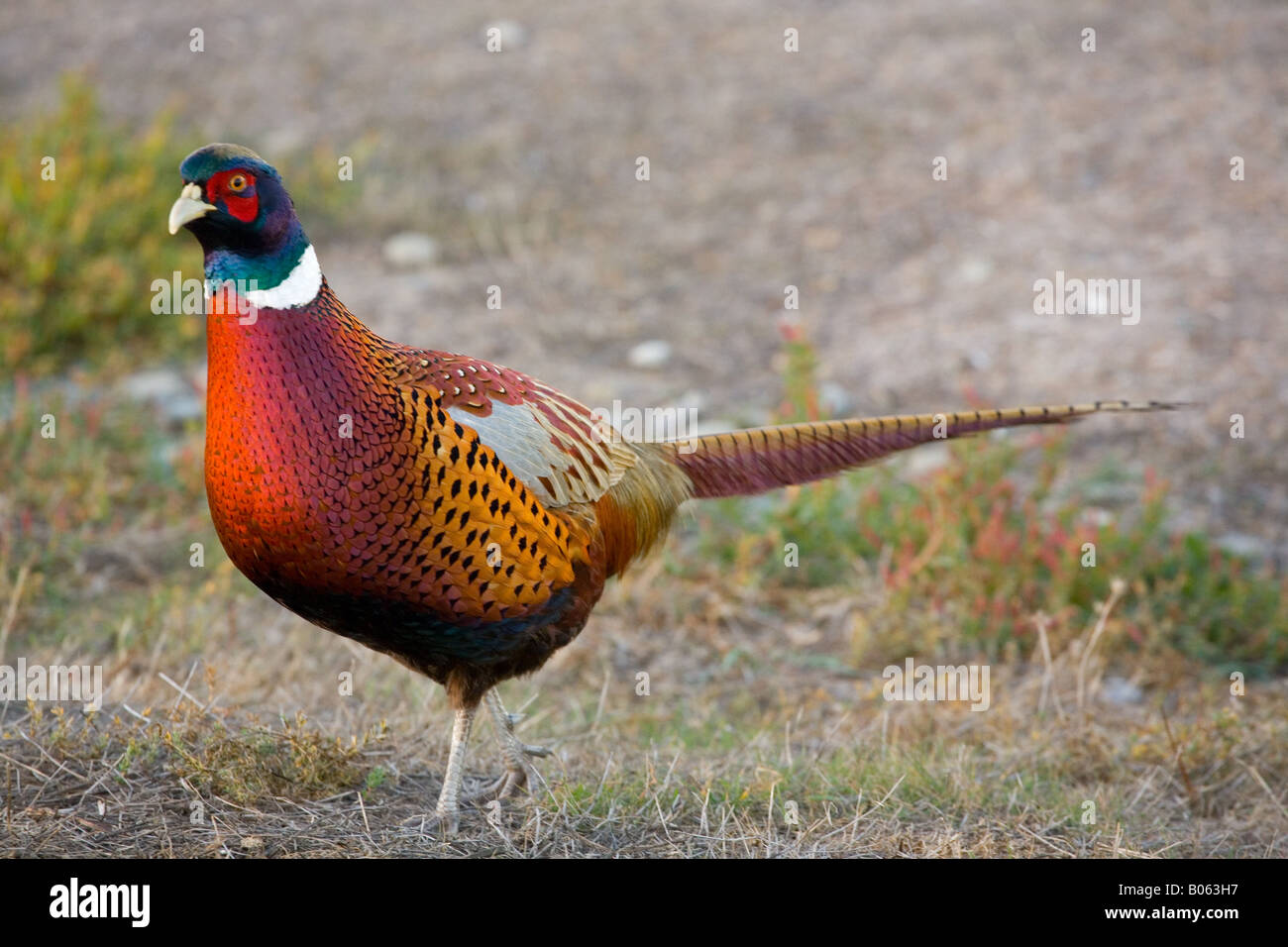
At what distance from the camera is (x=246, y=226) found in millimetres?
2930

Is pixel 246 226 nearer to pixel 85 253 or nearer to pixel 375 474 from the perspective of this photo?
pixel 375 474

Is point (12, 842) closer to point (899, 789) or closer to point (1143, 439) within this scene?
point (899, 789)

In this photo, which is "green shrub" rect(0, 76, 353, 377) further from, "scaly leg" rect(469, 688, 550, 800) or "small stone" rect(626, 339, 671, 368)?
"scaly leg" rect(469, 688, 550, 800)

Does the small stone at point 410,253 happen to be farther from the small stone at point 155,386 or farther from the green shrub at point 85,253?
the small stone at point 155,386

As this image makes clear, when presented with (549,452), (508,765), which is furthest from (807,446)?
(508,765)

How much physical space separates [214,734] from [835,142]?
6262 millimetres

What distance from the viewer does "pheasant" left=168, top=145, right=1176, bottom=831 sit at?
290 cm

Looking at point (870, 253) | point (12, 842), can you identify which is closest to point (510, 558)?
point (12, 842)

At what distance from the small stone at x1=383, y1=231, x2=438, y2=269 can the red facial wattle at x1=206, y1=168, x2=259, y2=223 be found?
4675 mm

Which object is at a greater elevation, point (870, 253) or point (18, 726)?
point (870, 253)

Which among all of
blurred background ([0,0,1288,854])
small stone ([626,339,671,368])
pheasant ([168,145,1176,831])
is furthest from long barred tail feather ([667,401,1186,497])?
small stone ([626,339,671,368])

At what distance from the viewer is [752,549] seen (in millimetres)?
5301

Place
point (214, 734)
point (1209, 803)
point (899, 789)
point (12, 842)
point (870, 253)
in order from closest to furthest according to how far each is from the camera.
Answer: point (12, 842) → point (214, 734) → point (899, 789) → point (1209, 803) → point (870, 253)

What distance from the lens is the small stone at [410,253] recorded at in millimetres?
7551
